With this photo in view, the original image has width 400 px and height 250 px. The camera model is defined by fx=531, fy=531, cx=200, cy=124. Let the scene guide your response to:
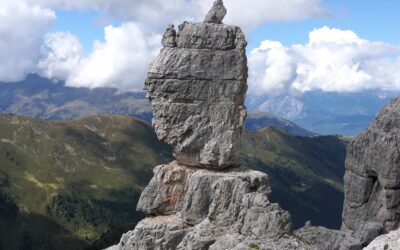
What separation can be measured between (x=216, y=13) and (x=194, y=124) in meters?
12.0

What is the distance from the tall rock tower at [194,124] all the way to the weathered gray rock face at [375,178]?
23.4m

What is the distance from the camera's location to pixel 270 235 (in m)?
42.1

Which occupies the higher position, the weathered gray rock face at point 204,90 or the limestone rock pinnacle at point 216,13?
the limestone rock pinnacle at point 216,13

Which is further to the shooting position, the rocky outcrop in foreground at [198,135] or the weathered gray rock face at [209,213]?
the rocky outcrop in foreground at [198,135]

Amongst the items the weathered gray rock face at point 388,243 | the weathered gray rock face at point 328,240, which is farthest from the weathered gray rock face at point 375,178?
the weathered gray rock face at point 388,243

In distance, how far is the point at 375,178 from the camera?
76438mm

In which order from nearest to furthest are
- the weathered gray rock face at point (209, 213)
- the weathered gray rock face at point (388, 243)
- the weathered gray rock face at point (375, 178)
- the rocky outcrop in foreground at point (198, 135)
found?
the weathered gray rock face at point (388, 243) < the weathered gray rock face at point (209, 213) < the rocky outcrop in foreground at point (198, 135) < the weathered gray rock face at point (375, 178)

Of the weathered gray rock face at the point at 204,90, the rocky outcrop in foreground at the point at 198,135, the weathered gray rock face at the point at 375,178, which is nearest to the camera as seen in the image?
the rocky outcrop in foreground at the point at 198,135

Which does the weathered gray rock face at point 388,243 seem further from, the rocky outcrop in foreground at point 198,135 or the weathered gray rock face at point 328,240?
the rocky outcrop in foreground at point 198,135

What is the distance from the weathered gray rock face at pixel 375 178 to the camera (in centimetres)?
7062

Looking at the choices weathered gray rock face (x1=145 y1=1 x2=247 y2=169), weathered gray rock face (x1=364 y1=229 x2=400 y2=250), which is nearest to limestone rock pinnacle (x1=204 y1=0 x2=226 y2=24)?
weathered gray rock face (x1=145 y1=1 x2=247 y2=169)

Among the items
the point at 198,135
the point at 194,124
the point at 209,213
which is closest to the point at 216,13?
the point at 194,124

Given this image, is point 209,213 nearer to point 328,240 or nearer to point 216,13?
point 328,240

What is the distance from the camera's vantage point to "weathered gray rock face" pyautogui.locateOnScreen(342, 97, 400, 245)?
70625 mm
